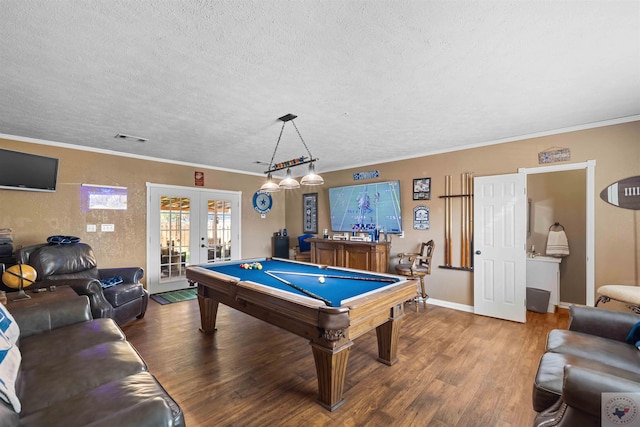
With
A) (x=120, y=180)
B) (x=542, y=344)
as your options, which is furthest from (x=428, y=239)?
(x=120, y=180)

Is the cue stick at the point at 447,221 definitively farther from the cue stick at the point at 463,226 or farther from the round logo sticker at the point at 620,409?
the round logo sticker at the point at 620,409

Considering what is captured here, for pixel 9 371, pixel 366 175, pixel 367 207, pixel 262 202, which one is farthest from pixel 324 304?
pixel 262 202

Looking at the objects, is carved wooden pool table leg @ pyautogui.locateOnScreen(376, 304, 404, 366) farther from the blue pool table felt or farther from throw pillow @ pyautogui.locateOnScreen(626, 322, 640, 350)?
throw pillow @ pyautogui.locateOnScreen(626, 322, 640, 350)

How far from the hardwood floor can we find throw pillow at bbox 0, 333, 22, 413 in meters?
1.01

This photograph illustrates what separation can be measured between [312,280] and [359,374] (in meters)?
0.94

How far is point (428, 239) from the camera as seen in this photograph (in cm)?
478

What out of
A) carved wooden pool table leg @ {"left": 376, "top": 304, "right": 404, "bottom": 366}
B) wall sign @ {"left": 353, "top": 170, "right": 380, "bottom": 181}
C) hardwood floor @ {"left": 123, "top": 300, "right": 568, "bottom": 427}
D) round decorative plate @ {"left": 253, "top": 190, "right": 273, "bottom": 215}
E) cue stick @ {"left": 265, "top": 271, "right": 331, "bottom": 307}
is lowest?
hardwood floor @ {"left": 123, "top": 300, "right": 568, "bottom": 427}

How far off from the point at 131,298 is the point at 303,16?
3.76m

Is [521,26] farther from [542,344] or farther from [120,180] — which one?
[120,180]

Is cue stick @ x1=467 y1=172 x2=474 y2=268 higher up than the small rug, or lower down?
higher up

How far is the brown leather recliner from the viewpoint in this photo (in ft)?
10.8

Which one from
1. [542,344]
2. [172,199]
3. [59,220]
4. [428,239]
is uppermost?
[172,199]

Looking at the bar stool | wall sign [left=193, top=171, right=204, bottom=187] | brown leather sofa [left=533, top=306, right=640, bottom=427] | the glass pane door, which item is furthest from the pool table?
wall sign [left=193, top=171, right=204, bottom=187]

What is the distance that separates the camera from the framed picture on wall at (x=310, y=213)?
665 cm
